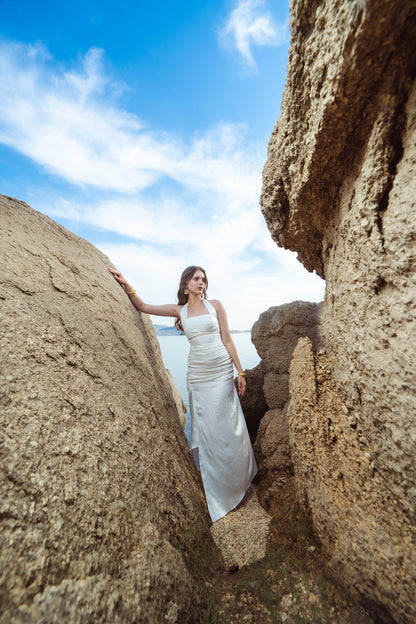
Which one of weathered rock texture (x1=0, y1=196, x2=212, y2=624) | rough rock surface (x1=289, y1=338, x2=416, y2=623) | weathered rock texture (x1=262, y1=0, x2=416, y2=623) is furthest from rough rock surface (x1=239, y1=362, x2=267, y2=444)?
weathered rock texture (x1=262, y1=0, x2=416, y2=623)

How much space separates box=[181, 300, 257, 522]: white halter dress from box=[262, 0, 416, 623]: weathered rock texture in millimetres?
1504

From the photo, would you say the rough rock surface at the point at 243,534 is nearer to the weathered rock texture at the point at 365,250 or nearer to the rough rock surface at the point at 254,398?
the weathered rock texture at the point at 365,250

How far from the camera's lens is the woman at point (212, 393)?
11.6 feet

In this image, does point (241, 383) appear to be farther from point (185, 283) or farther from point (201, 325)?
point (185, 283)

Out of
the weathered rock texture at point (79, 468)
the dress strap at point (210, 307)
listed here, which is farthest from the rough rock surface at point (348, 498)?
the dress strap at point (210, 307)

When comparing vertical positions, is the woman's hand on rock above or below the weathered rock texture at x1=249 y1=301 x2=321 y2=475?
above

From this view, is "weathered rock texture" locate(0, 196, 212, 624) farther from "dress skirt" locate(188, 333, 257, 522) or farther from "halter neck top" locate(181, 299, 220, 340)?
"halter neck top" locate(181, 299, 220, 340)

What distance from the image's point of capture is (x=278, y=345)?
4.52m

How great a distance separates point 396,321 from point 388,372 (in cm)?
28

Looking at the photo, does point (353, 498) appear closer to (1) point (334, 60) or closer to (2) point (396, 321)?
(2) point (396, 321)

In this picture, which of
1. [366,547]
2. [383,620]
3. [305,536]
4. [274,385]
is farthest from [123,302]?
[383,620]

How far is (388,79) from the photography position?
4.85 feet

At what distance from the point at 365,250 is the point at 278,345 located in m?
2.96

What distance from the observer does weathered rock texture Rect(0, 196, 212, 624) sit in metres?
1.37
